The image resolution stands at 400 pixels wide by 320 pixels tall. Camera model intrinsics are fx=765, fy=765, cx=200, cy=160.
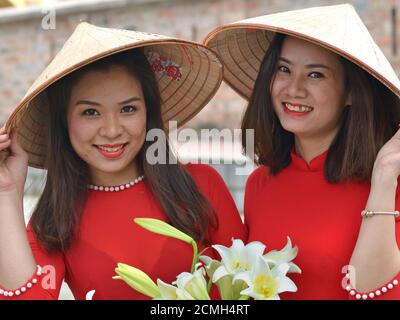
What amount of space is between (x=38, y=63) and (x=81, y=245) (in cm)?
660

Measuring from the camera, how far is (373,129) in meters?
1.82

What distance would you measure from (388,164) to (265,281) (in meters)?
0.38

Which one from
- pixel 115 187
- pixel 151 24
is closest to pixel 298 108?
pixel 115 187

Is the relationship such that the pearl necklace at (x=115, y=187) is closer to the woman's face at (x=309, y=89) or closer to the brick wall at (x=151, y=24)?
the woman's face at (x=309, y=89)

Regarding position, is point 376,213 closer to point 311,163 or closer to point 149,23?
point 311,163

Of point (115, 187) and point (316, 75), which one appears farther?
point (115, 187)

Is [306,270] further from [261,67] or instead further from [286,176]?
[261,67]

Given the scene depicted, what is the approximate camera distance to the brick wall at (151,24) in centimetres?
702

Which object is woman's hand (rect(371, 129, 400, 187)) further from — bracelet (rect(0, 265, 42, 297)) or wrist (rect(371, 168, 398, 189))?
bracelet (rect(0, 265, 42, 297))

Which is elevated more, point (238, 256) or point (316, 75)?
point (316, 75)

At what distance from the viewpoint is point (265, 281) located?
5.17ft

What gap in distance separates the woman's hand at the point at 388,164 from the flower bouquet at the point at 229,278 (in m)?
0.28

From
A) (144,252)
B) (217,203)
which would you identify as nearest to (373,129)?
(217,203)

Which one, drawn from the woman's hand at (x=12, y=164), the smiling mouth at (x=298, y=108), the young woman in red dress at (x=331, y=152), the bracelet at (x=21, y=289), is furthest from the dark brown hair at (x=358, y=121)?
the bracelet at (x=21, y=289)
